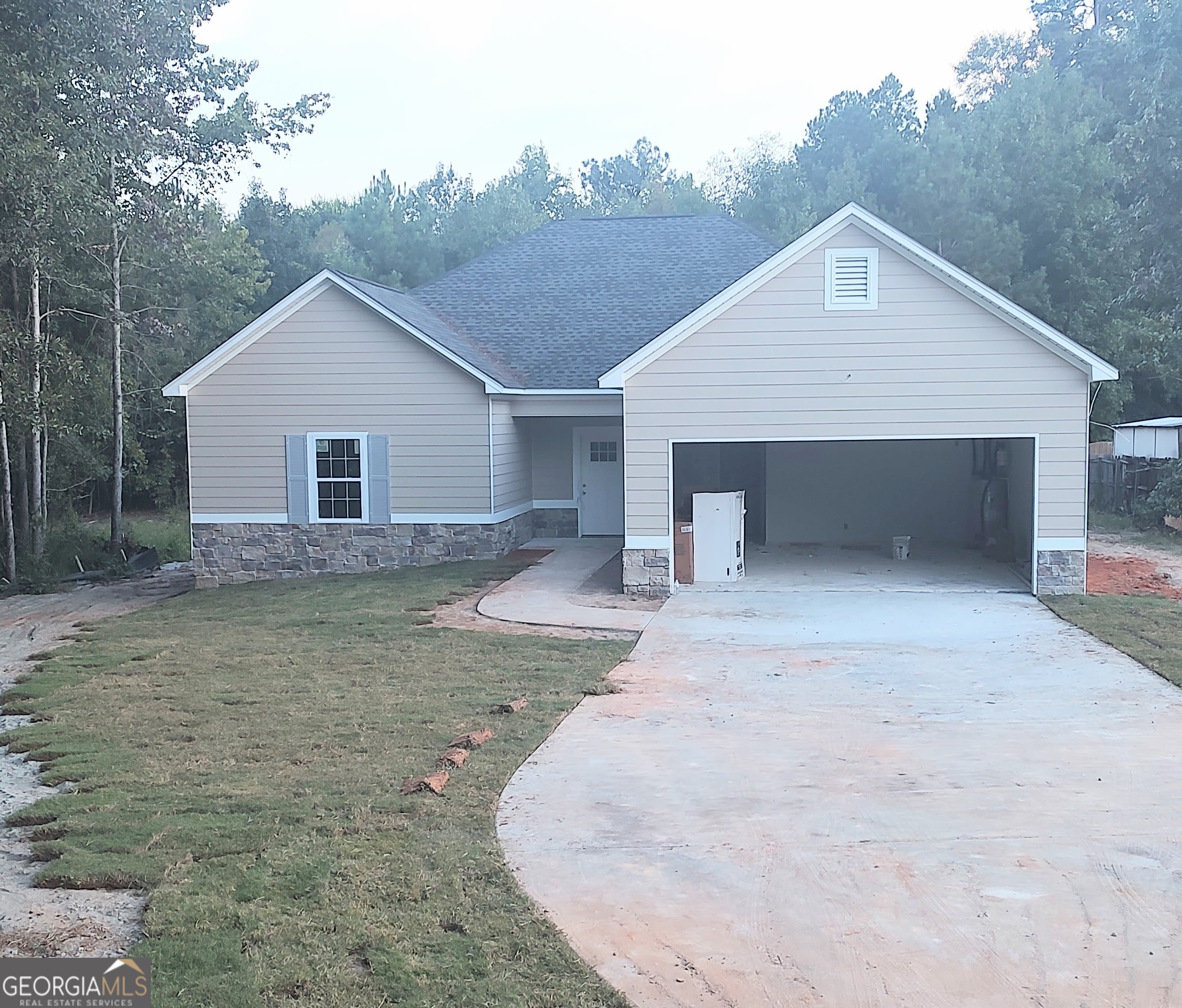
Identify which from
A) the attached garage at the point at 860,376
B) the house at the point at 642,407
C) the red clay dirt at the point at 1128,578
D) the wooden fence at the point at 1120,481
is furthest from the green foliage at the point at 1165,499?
the attached garage at the point at 860,376

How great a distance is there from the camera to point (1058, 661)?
407 inches

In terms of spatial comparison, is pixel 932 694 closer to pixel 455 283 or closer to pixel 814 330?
pixel 814 330

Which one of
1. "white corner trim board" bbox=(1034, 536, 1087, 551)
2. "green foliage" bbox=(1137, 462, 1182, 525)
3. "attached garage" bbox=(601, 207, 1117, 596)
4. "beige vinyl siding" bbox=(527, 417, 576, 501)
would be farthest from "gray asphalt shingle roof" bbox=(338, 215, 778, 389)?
"green foliage" bbox=(1137, 462, 1182, 525)

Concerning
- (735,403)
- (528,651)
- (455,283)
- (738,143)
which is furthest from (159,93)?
(738,143)

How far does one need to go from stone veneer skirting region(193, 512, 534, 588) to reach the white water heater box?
3646mm

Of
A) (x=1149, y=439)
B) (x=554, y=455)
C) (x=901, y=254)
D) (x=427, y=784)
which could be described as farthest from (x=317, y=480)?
(x=1149, y=439)

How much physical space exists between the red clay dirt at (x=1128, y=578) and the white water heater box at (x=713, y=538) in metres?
4.61

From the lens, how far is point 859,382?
14.1 metres

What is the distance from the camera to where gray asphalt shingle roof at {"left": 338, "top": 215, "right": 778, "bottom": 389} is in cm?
1877

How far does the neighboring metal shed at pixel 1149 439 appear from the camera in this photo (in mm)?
21812

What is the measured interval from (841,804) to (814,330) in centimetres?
883

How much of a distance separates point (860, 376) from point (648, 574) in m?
3.66

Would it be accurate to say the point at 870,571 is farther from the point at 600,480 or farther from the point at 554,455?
the point at 554,455

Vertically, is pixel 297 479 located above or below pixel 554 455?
below
